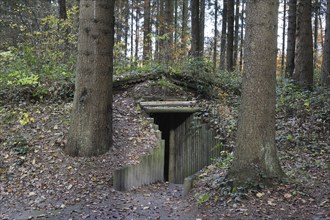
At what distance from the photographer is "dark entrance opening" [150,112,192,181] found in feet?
33.0

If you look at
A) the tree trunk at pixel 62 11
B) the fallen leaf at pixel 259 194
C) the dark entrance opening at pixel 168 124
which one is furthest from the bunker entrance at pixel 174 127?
the tree trunk at pixel 62 11

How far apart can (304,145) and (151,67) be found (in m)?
6.08

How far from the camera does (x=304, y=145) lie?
6863 millimetres

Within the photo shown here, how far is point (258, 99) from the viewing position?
4871 millimetres

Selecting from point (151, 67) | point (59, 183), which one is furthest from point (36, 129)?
point (151, 67)

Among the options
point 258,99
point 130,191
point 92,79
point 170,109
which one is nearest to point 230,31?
point 170,109

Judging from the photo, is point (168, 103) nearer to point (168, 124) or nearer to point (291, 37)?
point (168, 124)

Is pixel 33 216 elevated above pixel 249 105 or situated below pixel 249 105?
below

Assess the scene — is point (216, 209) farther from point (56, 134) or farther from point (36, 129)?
point (36, 129)

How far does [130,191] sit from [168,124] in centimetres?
393

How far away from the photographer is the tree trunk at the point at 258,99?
481cm

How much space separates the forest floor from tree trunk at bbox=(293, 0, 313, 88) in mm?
2616

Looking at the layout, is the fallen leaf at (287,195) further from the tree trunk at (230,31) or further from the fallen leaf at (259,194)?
the tree trunk at (230,31)

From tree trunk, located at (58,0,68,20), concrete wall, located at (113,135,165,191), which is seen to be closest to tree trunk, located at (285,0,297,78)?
concrete wall, located at (113,135,165,191)
